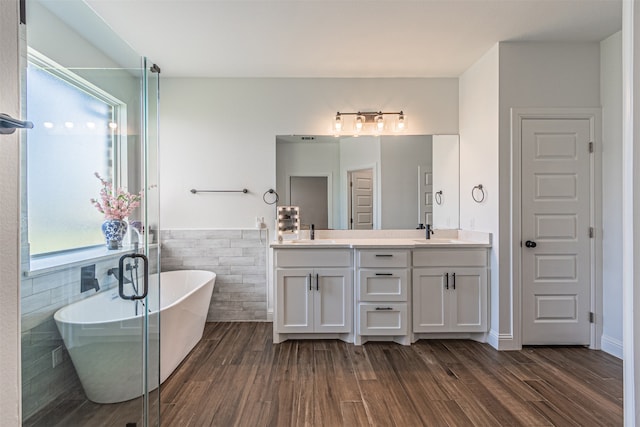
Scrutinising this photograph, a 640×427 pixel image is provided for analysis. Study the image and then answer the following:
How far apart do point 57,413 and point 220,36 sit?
271 centimetres

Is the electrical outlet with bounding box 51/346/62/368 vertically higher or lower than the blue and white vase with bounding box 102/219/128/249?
lower

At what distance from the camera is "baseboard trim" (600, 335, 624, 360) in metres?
2.71

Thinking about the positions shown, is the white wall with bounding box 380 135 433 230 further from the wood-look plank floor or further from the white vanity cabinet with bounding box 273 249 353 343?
the wood-look plank floor

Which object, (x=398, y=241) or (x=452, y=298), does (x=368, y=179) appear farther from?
(x=452, y=298)

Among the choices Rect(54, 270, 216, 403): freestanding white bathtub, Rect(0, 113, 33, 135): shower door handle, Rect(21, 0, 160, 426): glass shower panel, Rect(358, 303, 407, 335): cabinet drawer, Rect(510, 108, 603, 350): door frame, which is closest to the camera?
Rect(0, 113, 33, 135): shower door handle

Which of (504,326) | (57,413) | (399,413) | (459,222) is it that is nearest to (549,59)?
(459,222)

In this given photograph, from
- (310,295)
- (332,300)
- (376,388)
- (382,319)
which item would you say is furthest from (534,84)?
(376,388)

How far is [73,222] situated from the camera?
1.69 m

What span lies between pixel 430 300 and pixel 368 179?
1.40 meters

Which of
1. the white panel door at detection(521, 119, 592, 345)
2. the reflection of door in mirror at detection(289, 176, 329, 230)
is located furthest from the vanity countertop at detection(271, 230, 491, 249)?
the white panel door at detection(521, 119, 592, 345)

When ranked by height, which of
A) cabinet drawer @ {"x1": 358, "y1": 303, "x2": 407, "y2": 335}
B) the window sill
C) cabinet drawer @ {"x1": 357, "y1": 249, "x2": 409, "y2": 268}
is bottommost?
cabinet drawer @ {"x1": 358, "y1": 303, "x2": 407, "y2": 335}

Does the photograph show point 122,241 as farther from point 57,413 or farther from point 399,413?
point 399,413

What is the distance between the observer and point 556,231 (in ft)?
9.54

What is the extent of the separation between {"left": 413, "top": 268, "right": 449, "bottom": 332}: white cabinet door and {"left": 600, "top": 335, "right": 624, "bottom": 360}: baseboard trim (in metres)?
Result: 1.31
